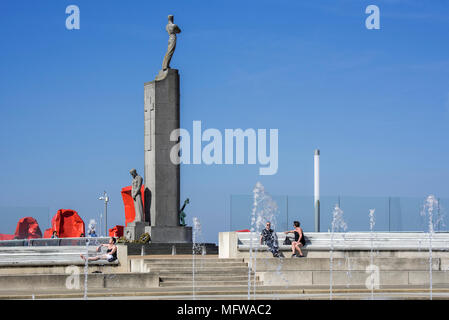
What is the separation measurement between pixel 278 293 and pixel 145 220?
17.1m

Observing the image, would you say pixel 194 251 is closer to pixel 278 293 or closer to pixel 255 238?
pixel 255 238

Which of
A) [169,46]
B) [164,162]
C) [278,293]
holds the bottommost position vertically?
[278,293]

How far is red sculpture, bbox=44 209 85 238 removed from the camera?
50156mm

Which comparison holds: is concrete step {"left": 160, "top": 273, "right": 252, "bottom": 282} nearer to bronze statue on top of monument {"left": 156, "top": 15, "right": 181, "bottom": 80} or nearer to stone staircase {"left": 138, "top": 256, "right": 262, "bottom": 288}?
stone staircase {"left": 138, "top": 256, "right": 262, "bottom": 288}

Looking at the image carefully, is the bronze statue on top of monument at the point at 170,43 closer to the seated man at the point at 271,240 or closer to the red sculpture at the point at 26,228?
the red sculpture at the point at 26,228

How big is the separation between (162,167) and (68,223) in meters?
14.1

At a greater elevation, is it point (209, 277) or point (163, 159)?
point (163, 159)

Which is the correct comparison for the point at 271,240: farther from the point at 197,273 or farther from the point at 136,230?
the point at 136,230

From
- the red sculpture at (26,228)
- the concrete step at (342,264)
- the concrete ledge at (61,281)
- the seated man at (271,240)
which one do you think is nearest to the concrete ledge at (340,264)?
the concrete step at (342,264)

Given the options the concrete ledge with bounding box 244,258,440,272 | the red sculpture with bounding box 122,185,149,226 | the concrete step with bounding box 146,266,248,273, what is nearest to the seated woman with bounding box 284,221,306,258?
the concrete ledge with bounding box 244,258,440,272

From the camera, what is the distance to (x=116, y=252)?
27.1 metres

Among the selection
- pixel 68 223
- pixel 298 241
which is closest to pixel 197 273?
pixel 298 241

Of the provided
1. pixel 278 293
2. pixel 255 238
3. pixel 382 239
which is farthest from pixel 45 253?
pixel 382 239

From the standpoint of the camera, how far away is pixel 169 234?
125 ft
